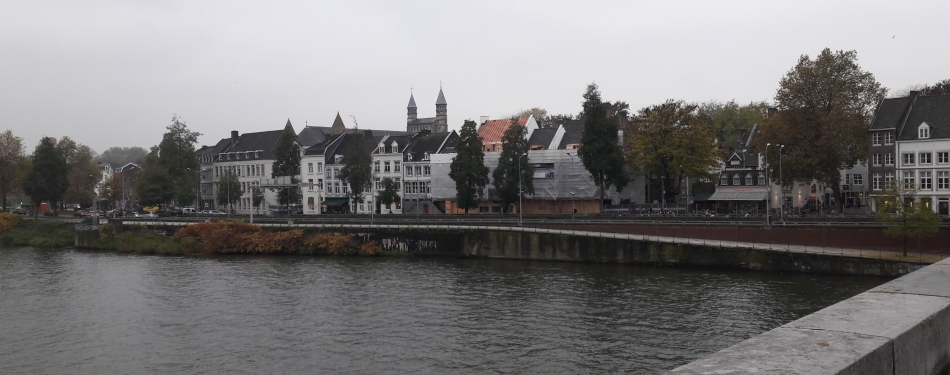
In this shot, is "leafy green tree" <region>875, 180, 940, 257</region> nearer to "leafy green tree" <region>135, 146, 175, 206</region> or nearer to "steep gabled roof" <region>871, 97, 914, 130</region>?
"steep gabled roof" <region>871, 97, 914, 130</region>

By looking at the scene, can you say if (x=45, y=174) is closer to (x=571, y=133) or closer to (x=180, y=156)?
(x=180, y=156)

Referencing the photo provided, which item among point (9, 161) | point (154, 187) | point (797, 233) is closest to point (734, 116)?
point (797, 233)

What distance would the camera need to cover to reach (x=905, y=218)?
42.7m

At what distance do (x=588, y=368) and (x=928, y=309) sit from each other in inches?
533

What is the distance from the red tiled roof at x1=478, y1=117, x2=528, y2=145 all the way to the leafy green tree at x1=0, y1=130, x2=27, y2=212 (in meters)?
64.2

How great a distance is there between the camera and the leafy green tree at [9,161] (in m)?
97.2

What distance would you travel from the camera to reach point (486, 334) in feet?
92.1

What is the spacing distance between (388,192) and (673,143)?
3322cm

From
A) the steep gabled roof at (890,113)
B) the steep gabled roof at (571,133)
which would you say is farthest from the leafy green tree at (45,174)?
the steep gabled roof at (890,113)

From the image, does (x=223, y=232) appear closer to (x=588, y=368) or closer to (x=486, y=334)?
(x=486, y=334)

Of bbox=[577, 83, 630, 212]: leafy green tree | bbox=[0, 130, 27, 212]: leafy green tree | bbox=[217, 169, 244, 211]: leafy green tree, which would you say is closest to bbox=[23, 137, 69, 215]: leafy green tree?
bbox=[0, 130, 27, 212]: leafy green tree

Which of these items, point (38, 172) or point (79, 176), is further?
point (79, 176)

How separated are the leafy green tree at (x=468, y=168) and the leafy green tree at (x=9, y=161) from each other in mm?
65697

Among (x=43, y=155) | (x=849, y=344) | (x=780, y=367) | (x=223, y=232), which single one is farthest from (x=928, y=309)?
(x=43, y=155)
